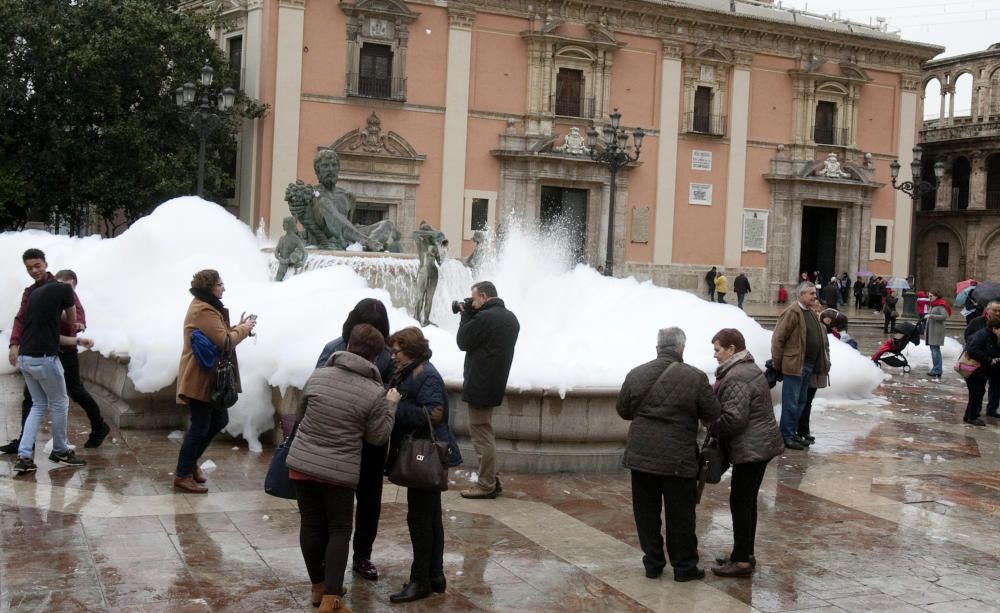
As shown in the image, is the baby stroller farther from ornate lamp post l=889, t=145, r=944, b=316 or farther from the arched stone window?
the arched stone window

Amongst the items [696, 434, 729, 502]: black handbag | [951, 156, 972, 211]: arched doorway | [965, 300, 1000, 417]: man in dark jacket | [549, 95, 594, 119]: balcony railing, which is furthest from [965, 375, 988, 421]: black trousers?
[951, 156, 972, 211]: arched doorway

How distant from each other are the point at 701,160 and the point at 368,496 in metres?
31.0

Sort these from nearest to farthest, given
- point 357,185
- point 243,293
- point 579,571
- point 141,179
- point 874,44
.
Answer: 1. point 579,571
2. point 243,293
3. point 141,179
4. point 357,185
5. point 874,44

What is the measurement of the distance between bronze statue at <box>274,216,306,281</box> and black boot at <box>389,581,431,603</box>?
27.4 ft

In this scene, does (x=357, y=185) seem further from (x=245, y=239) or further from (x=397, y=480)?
(x=397, y=480)

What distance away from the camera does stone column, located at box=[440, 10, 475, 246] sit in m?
31.0

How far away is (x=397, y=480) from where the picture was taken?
5.19 metres

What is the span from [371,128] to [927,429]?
69.2ft

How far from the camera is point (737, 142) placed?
116 ft

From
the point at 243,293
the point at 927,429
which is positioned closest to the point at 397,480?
the point at 243,293

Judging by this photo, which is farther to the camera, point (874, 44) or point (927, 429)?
point (874, 44)

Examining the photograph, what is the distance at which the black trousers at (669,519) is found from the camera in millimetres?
5672

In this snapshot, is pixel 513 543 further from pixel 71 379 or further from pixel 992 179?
pixel 992 179

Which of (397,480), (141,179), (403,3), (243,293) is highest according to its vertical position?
(403,3)
